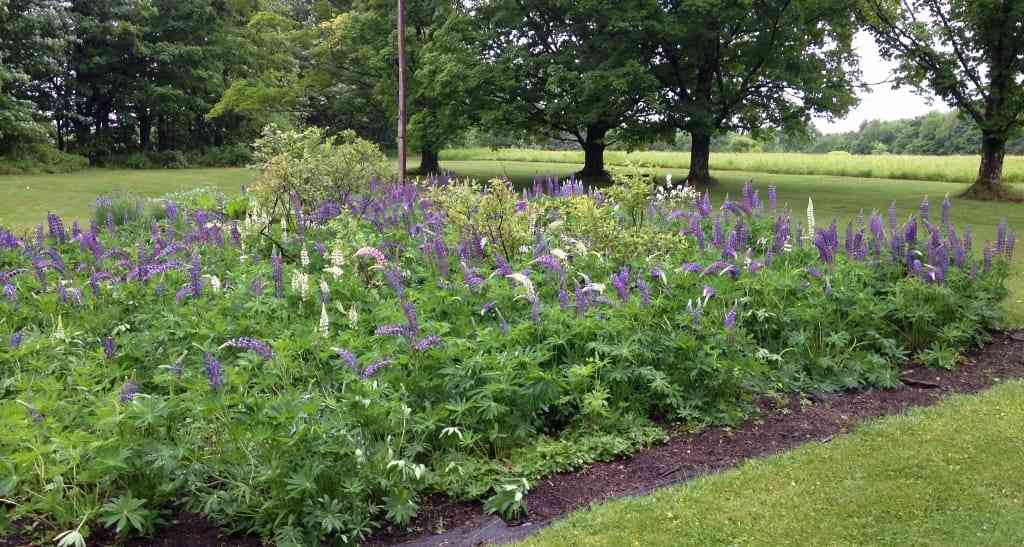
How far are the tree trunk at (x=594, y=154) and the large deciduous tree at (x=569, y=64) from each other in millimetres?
39

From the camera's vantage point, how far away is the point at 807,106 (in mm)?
21016

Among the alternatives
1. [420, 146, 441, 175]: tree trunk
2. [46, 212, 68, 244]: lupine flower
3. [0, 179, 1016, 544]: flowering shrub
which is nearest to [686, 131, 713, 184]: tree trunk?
[420, 146, 441, 175]: tree trunk

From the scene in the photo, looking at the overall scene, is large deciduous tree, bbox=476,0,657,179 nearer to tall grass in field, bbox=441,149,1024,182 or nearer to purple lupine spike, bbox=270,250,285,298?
tall grass in field, bbox=441,149,1024,182

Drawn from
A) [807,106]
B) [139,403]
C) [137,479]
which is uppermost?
[807,106]

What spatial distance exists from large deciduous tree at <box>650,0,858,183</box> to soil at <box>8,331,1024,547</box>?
1487 centimetres

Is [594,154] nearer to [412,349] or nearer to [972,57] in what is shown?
[972,57]

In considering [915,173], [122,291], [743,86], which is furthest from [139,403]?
[915,173]

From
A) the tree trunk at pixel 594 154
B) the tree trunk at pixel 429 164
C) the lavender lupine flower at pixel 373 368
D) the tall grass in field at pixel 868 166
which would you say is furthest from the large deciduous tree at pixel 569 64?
the lavender lupine flower at pixel 373 368

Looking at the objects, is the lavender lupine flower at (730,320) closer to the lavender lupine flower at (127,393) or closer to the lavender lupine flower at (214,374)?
the lavender lupine flower at (214,374)

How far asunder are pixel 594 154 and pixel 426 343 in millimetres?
20213

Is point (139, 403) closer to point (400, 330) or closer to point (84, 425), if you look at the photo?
point (84, 425)

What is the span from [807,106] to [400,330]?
19576mm

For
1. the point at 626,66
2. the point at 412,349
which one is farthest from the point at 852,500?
the point at 626,66

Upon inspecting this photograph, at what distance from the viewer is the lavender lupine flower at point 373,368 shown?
3.68 meters
